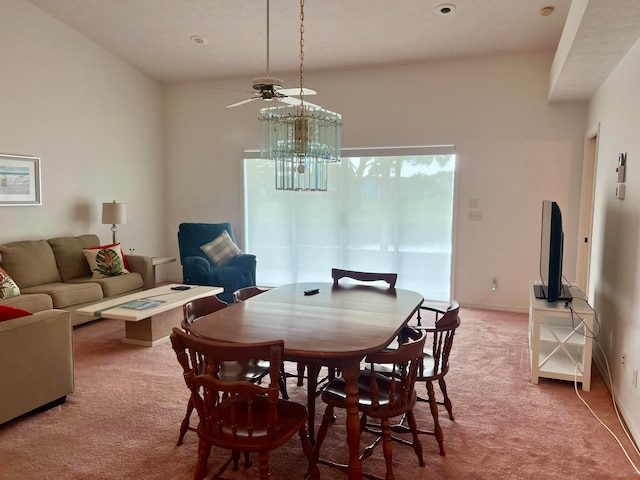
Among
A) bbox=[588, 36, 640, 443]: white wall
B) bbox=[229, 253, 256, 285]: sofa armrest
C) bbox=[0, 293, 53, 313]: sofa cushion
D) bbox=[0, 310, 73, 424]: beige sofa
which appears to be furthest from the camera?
bbox=[229, 253, 256, 285]: sofa armrest

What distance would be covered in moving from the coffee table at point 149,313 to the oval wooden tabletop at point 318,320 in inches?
50.4

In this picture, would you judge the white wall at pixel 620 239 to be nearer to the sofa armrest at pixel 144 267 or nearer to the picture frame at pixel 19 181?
the sofa armrest at pixel 144 267

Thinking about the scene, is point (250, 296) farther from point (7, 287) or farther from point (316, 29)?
point (316, 29)

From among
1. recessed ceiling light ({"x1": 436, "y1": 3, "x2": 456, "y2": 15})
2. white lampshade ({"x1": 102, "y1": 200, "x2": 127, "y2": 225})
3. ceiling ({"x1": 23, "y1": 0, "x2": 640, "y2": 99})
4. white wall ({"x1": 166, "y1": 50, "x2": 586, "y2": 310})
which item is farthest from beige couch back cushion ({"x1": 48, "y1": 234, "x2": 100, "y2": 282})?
recessed ceiling light ({"x1": 436, "y1": 3, "x2": 456, "y2": 15})

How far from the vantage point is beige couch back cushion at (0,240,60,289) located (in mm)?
4394

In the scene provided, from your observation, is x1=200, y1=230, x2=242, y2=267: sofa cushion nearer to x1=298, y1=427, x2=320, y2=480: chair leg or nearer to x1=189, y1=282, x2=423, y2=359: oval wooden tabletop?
x1=189, y1=282, x2=423, y2=359: oval wooden tabletop

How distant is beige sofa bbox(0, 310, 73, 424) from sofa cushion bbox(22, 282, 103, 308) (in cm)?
164

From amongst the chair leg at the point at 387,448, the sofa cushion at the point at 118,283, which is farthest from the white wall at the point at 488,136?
the chair leg at the point at 387,448

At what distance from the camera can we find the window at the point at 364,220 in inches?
220

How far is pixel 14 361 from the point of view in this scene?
254cm

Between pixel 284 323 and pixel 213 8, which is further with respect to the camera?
pixel 213 8

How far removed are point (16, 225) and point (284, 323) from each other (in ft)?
12.7

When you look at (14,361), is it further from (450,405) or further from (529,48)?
(529,48)

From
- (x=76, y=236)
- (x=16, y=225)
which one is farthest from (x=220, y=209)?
(x=16, y=225)
